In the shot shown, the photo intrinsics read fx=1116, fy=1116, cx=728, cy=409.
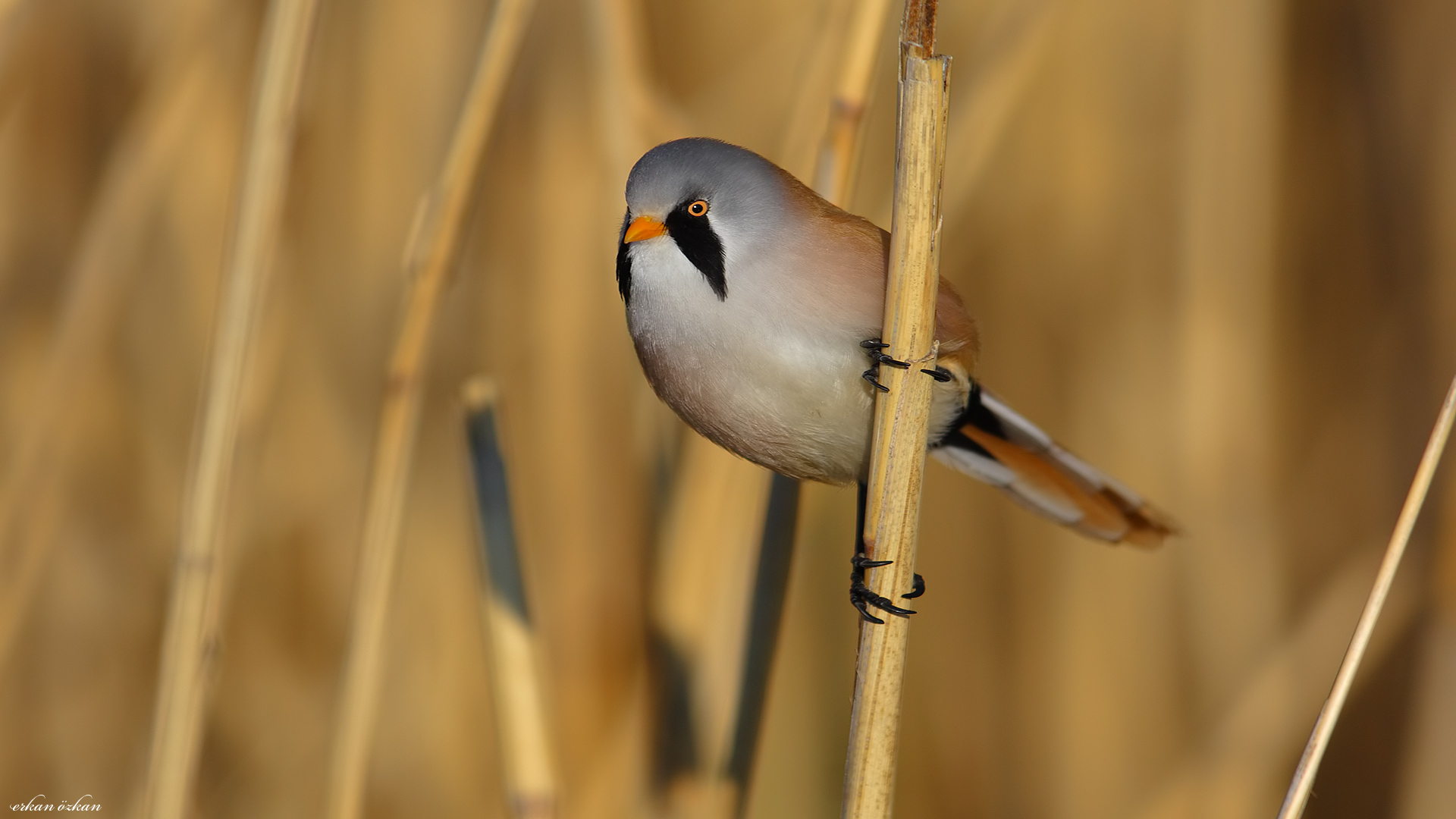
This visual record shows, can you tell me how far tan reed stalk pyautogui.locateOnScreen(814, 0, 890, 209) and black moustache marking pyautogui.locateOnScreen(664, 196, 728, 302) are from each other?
0.65 ft

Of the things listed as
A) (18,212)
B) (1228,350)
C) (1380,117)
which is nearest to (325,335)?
(18,212)

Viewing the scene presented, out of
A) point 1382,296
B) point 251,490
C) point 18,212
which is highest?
point 1382,296

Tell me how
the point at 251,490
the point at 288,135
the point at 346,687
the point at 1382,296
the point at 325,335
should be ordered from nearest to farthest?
the point at 288,135 < the point at 346,687 < the point at 251,490 < the point at 325,335 < the point at 1382,296

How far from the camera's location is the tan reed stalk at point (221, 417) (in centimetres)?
120

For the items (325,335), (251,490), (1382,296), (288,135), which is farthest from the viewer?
(1382,296)

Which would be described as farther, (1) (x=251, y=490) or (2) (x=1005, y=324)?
(2) (x=1005, y=324)

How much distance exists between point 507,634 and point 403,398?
0.32 m

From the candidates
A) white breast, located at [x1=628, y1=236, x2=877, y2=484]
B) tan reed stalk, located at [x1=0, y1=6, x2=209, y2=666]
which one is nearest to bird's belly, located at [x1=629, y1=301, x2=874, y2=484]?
white breast, located at [x1=628, y1=236, x2=877, y2=484]

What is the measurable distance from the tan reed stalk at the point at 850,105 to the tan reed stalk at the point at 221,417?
0.59 metres

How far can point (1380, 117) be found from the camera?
216 centimetres

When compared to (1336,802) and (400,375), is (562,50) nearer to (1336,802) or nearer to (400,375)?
(400,375)

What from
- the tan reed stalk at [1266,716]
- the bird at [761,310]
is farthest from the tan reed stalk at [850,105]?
the tan reed stalk at [1266,716]

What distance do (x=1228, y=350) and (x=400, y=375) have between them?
1.49 m

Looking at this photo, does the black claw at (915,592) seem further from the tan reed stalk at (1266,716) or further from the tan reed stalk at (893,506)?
the tan reed stalk at (1266,716)
